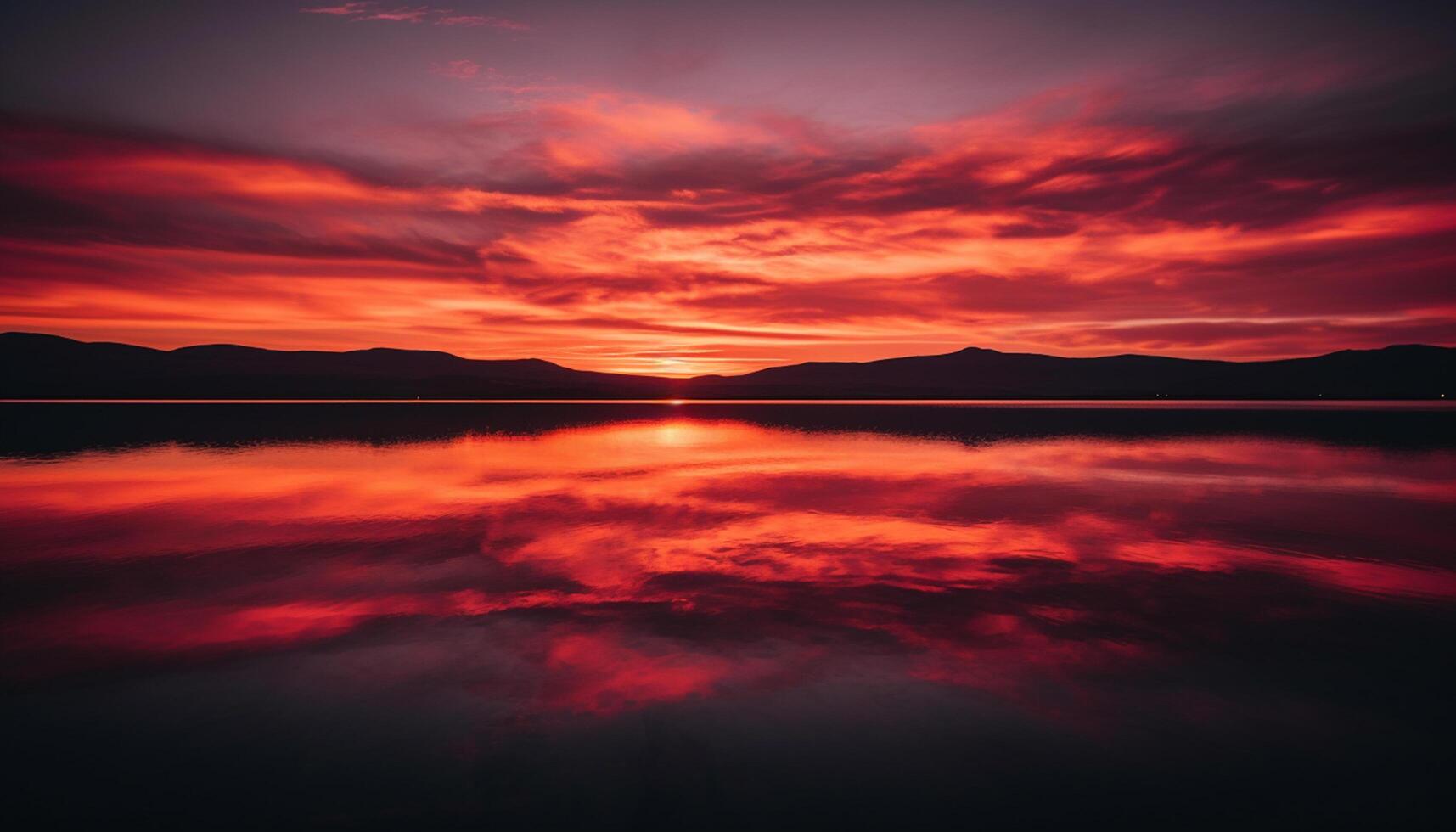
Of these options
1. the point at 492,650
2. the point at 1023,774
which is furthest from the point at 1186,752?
the point at 492,650

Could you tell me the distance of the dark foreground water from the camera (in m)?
6.49

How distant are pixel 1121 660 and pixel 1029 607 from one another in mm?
2203

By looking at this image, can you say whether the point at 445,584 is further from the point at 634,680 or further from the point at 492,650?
the point at 634,680

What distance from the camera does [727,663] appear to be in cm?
931

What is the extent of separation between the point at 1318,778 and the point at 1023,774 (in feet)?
9.31

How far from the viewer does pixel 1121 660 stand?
941 centimetres

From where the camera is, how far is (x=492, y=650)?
32.1ft

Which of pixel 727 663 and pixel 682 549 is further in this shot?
pixel 682 549

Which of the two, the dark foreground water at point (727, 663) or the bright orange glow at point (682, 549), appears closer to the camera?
the dark foreground water at point (727, 663)

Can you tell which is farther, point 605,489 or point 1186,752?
point 605,489

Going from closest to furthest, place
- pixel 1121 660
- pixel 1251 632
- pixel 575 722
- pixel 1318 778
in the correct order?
1. pixel 1318 778
2. pixel 575 722
3. pixel 1121 660
4. pixel 1251 632

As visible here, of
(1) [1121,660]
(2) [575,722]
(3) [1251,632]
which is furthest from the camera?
(3) [1251,632]

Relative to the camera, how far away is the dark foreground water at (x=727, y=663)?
6492 millimetres

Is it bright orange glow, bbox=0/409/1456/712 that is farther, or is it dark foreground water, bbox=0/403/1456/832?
bright orange glow, bbox=0/409/1456/712
